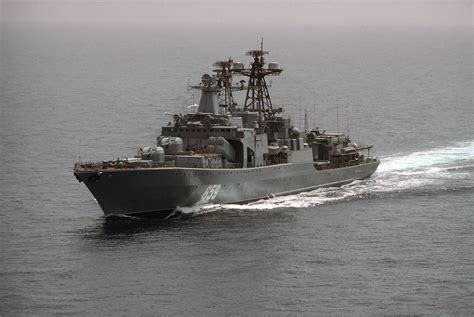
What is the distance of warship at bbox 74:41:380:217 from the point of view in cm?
7338

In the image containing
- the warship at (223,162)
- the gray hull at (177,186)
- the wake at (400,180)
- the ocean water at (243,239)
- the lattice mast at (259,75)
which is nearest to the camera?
the ocean water at (243,239)

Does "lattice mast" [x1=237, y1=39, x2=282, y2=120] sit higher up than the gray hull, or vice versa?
"lattice mast" [x1=237, y1=39, x2=282, y2=120]

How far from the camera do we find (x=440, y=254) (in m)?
64.4

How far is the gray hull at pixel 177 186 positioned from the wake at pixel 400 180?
2.26ft

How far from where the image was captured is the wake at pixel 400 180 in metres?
80.6

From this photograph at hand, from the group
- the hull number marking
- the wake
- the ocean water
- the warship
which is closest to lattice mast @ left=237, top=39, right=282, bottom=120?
the warship

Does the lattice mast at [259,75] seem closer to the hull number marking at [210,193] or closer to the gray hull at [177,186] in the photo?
the gray hull at [177,186]

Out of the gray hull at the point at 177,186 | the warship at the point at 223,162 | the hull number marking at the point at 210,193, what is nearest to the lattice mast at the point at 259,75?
the warship at the point at 223,162

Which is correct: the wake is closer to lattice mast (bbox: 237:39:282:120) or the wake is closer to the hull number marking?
the hull number marking

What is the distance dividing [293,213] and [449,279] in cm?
1842

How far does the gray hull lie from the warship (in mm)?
60

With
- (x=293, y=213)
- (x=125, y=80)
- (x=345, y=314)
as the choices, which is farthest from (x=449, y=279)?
(x=125, y=80)

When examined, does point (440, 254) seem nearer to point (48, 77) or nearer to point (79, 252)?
point (79, 252)

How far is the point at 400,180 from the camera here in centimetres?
8812
